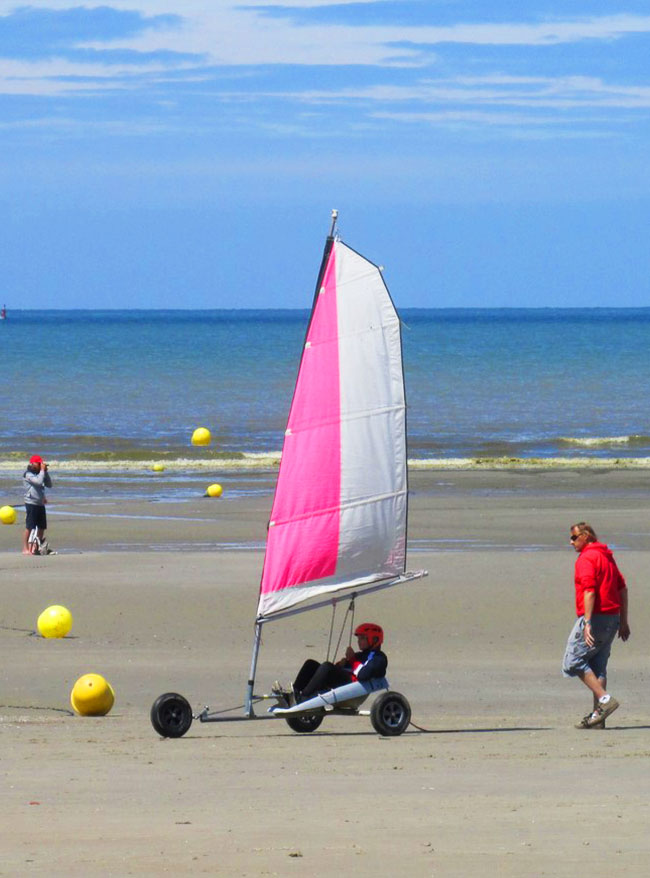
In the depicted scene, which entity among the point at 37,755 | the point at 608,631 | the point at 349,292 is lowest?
the point at 37,755

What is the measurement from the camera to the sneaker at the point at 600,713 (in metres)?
10.2

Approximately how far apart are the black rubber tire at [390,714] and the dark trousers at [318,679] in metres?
0.31

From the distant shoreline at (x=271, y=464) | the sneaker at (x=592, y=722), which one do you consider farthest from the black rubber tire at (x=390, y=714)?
the distant shoreline at (x=271, y=464)

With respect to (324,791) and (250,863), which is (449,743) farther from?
(250,863)

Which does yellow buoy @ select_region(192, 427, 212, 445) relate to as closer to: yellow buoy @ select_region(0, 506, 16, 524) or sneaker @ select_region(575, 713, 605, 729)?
yellow buoy @ select_region(0, 506, 16, 524)

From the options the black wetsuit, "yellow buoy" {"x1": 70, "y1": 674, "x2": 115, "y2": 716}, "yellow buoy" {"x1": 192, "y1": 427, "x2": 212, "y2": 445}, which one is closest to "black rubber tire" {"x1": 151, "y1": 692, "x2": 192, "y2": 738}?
the black wetsuit

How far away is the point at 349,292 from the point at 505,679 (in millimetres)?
3968

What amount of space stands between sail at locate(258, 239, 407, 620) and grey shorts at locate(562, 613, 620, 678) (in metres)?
1.41

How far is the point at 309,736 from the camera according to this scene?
10.3 m

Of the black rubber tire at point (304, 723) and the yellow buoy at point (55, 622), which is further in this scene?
the yellow buoy at point (55, 622)

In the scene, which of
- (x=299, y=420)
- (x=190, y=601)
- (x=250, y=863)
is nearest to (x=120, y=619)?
(x=190, y=601)

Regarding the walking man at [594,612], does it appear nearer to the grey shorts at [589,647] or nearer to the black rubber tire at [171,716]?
the grey shorts at [589,647]

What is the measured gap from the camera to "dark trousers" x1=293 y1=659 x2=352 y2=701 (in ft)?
33.1

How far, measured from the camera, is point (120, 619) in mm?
14875
